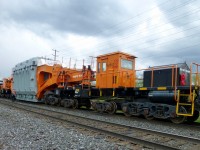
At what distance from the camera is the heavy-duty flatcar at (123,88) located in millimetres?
10859

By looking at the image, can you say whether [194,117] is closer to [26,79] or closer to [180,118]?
[180,118]

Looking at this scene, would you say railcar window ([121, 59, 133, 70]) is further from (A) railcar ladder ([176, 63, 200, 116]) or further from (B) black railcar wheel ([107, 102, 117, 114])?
(A) railcar ladder ([176, 63, 200, 116])

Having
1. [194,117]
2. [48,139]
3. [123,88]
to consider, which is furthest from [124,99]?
[48,139]

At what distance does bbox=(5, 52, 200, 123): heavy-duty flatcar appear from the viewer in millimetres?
10859

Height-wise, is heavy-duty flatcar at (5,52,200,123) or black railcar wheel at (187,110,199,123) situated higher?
heavy-duty flatcar at (5,52,200,123)

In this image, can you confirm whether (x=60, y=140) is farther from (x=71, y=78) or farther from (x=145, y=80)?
(x=71, y=78)

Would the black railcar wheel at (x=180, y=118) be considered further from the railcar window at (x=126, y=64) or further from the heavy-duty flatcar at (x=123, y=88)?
the railcar window at (x=126, y=64)

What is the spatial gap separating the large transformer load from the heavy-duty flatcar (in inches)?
3.4

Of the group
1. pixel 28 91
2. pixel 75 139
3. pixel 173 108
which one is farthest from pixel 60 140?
A: pixel 28 91

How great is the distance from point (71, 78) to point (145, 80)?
312 inches

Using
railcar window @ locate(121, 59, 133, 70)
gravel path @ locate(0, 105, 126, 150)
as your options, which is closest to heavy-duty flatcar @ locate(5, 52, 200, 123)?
railcar window @ locate(121, 59, 133, 70)

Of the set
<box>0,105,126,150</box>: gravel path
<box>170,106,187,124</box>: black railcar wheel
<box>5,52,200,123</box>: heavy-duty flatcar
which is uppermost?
<box>5,52,200,123</box>: heavy-duty flatcar

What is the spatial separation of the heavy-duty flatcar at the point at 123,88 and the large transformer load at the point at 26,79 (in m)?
0.09

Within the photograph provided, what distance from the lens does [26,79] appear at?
24.2 metres
